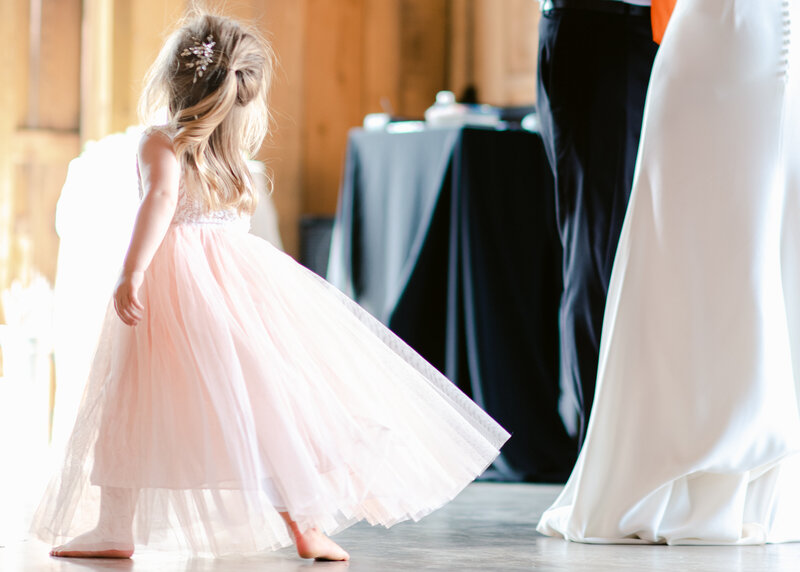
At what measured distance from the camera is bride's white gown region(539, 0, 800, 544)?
Result: 184cm

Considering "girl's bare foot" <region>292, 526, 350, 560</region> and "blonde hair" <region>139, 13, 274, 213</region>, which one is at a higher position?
"blonde hair" <region>139, 13, 274, 213</region>

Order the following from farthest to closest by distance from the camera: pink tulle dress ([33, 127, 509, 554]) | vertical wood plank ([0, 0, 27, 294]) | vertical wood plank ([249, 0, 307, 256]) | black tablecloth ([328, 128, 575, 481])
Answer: vertical wood plank ([249, 0, 307, 256]) → vertical wood plank ([0, 0, 27, 294]) → black tablecloth ([328, 128, 575, 481]) → pink tulle dress ([33, 127, 509, 554])

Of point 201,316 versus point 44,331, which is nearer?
point 201,316

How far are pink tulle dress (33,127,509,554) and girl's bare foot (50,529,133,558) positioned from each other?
Answer: 2cm

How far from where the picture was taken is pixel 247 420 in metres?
1.56

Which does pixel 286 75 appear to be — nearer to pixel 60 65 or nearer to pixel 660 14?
pixel 60 65

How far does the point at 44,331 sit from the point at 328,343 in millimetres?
2108

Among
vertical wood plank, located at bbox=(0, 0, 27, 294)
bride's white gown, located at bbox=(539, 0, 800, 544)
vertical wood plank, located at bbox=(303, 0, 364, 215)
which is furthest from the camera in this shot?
vertical wood plank, located at bbox=(303, 0, 364, 215)

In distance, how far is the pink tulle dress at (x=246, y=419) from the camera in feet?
5.09

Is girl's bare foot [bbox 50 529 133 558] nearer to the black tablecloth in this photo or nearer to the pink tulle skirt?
the pink tulle skirt

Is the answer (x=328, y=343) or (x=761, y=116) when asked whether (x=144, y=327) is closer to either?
(x=328, y=343)

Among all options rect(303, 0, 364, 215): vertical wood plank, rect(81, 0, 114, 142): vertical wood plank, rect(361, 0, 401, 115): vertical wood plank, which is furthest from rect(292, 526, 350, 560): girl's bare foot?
rect(361, 0, 401, 115): vertical wood plank

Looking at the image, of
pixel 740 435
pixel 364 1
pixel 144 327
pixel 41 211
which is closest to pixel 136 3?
pixel 41 211

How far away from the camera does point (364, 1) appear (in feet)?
15.6
